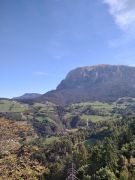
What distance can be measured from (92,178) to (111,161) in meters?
11.6

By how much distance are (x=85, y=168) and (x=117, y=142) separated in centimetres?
2857

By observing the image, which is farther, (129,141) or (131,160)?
(129,141)

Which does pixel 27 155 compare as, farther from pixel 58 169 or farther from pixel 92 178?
pixel 58 169

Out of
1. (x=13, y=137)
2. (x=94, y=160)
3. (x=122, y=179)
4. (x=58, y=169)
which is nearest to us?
(x=13, y=137)

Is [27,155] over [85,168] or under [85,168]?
over

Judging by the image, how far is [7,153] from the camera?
63281 mm

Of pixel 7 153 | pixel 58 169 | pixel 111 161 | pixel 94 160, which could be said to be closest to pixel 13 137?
pixel 7 153

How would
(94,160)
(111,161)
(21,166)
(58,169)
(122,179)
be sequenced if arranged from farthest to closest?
(58,169), (94,160), (111,161), (122,179), (21,166)

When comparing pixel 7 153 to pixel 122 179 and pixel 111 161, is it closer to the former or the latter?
pixel 122 179

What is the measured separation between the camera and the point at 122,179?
289 feet

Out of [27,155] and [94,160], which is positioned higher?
[27,155]

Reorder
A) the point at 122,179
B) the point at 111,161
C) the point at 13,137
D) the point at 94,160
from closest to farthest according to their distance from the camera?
the point at 13,137
the point at 122,179
the point at 111,161
the point at 94,160

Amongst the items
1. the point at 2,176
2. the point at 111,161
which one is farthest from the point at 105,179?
the point at 2,176

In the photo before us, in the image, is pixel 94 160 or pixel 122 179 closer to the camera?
pixel 122 179
